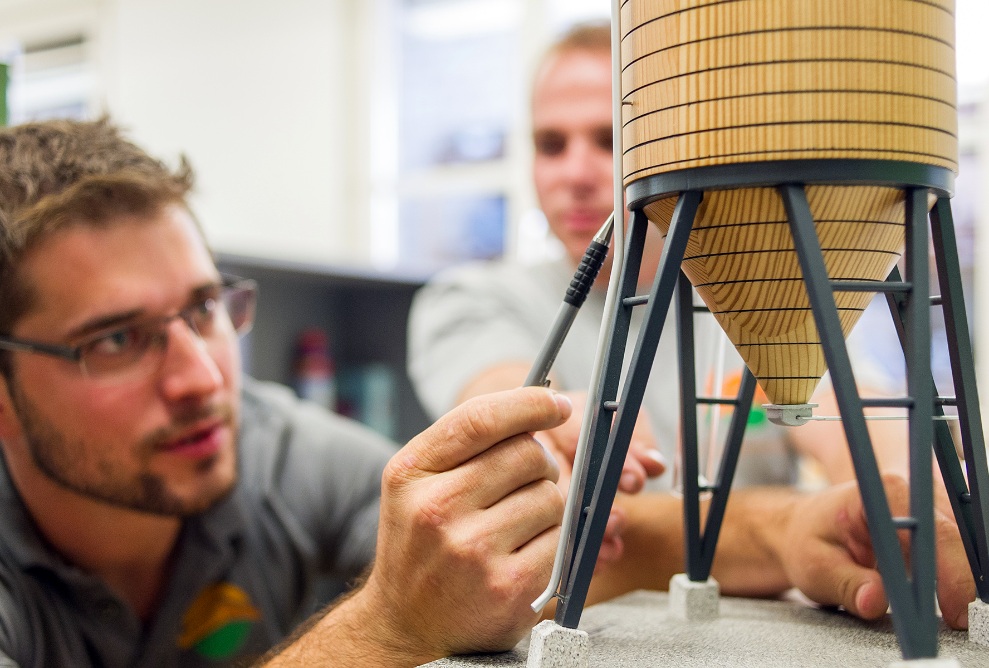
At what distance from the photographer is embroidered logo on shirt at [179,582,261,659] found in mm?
975

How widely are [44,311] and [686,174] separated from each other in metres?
0.74

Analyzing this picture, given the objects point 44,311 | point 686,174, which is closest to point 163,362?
point 44,311

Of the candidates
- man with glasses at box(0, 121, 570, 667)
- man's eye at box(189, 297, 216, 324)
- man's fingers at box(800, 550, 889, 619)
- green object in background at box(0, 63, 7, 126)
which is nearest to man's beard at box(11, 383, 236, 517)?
man with glasses at box(0, 121, 570, 667)

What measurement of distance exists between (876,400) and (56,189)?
0.82 meters

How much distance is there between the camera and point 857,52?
39 cm

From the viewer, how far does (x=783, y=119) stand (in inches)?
15.3

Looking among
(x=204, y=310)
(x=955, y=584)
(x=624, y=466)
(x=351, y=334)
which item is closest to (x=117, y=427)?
(x=204, y=310)

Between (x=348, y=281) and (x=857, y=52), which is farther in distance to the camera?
(x=348, y=281)

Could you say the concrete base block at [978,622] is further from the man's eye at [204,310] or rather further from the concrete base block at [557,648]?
the man's eye at [204,310]

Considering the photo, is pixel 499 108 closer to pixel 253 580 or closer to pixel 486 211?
pixel 486 211

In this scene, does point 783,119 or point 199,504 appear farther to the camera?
point 199,504

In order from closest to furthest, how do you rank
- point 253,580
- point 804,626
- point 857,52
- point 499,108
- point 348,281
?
point 857,52 → point 804,626 → point 253,580 → point 348,281 → point 499,108

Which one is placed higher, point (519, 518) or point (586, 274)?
point (586, 274)

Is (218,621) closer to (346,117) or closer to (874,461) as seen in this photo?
(874,461)
